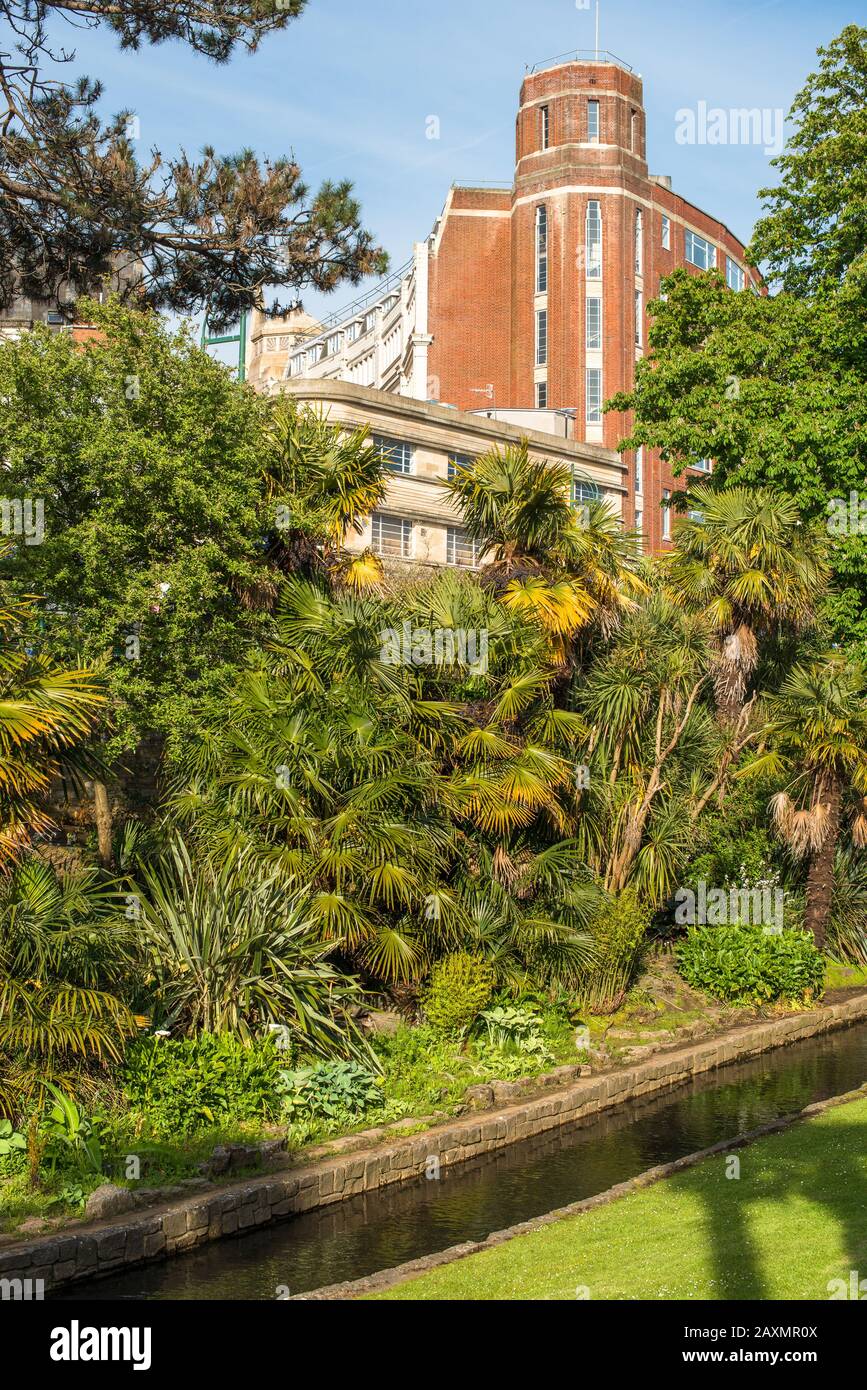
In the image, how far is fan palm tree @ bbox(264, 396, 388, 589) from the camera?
21.8 metres

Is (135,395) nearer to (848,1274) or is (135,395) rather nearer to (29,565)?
(29,565)

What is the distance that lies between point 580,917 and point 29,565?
1012 centimetres

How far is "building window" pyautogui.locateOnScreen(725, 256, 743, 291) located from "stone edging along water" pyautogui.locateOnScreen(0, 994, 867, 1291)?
6721 centimetres

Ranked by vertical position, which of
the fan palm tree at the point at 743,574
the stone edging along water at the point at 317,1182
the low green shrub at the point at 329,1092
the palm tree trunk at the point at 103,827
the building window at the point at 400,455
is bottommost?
the stone edging along water at the point at 317,1182

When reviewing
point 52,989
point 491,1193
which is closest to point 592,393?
point 491,1193

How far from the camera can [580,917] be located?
1991 centimetres

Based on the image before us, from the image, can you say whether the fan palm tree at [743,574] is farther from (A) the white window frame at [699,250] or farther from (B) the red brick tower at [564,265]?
(A) the white window frame at [699,250]

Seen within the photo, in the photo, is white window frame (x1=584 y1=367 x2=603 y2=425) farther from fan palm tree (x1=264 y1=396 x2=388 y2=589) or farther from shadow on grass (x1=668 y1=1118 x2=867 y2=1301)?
shadow on grass (x1=668 y1=1118 x2=867 y2=1301)

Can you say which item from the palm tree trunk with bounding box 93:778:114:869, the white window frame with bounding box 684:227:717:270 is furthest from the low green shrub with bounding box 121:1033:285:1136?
the white window frame with bounding box 684:227:717:270

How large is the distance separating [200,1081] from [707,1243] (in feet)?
21.0

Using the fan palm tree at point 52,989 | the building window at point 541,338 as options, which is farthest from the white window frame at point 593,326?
the fan palm tree at point 52,989

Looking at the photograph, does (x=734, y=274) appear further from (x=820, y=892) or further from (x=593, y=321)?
(x=820, y=892)

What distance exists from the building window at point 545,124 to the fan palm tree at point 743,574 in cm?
4944

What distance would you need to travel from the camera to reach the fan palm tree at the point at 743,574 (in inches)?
936
